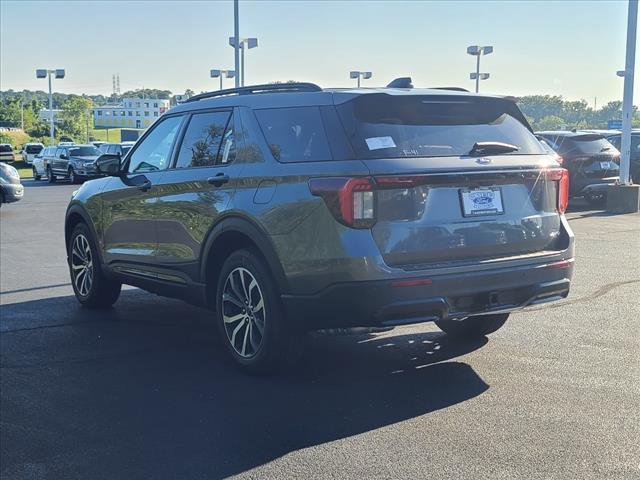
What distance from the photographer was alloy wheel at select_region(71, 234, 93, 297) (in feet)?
26.7

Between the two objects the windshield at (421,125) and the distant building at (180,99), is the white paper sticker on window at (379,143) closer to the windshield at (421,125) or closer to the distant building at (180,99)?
the windshield at (421,125)

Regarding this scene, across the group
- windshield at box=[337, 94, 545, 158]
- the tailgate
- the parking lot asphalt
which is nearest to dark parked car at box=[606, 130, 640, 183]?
the parking lot asphalt

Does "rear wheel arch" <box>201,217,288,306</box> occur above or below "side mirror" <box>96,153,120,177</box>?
below

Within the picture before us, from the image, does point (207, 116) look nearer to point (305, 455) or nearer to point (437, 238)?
point (437, 238)

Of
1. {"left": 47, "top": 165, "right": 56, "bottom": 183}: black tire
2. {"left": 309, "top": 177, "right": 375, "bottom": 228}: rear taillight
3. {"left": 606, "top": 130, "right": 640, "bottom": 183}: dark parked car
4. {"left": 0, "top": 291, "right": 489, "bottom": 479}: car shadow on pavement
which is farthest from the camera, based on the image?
{"left": 47, "top": 165, "right": 56, "bottom": 183}: black tire

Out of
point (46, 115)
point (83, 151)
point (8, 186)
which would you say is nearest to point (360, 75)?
point (83, 151)

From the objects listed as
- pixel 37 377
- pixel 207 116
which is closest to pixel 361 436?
pixel 37 377

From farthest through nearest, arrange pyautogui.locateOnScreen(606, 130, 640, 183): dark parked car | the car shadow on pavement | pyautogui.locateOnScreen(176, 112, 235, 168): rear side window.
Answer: pyautogui.locateOnScreen(606, 130, 640, 183): dark parked car → pyautogui.locateOnScreen(176, 112, 235, 168): rear side window → the car shadow on pavement

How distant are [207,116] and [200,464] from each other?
3024mm

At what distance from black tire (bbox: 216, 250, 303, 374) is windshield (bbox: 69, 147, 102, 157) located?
3364 cm

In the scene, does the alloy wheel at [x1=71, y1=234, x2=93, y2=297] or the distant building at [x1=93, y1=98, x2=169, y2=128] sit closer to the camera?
the alloy wheel at [x1=71, y1=234, x2=93, y2=297]

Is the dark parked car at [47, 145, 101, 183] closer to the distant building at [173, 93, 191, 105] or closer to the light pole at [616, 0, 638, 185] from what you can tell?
the distant building at [173, 93, 191, 105]

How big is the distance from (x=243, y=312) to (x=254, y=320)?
0.15m

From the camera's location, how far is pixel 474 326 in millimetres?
6520
